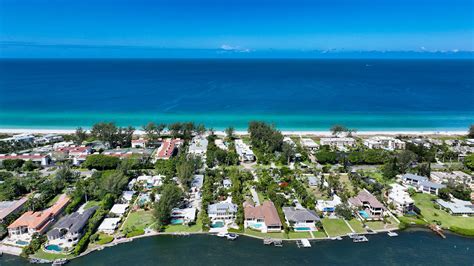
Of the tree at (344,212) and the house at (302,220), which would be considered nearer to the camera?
the house at (302,220)

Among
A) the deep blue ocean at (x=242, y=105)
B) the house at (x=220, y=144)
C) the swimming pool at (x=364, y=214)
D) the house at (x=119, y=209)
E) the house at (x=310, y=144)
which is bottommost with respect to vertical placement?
the house at (x=119, y=209)

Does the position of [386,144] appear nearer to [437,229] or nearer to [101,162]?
[437,229]

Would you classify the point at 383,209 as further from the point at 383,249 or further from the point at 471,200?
the point at 471,200

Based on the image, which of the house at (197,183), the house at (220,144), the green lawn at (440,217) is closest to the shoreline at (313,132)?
the house at (220,144)

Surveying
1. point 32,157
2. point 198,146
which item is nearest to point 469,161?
point 198,146

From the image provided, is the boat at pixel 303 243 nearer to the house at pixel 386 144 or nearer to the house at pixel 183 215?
the house at pixel 183 215

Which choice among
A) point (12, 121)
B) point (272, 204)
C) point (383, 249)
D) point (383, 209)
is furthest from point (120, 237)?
point (12, 121)

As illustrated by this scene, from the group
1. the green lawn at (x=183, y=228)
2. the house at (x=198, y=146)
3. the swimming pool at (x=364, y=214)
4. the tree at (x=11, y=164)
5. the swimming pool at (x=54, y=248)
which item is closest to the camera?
the swimming pool at (x=54, y=248)

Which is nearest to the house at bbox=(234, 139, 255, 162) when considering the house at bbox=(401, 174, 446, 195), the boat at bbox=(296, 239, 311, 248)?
the boat at bbox=(296, 239, 311, 248)
